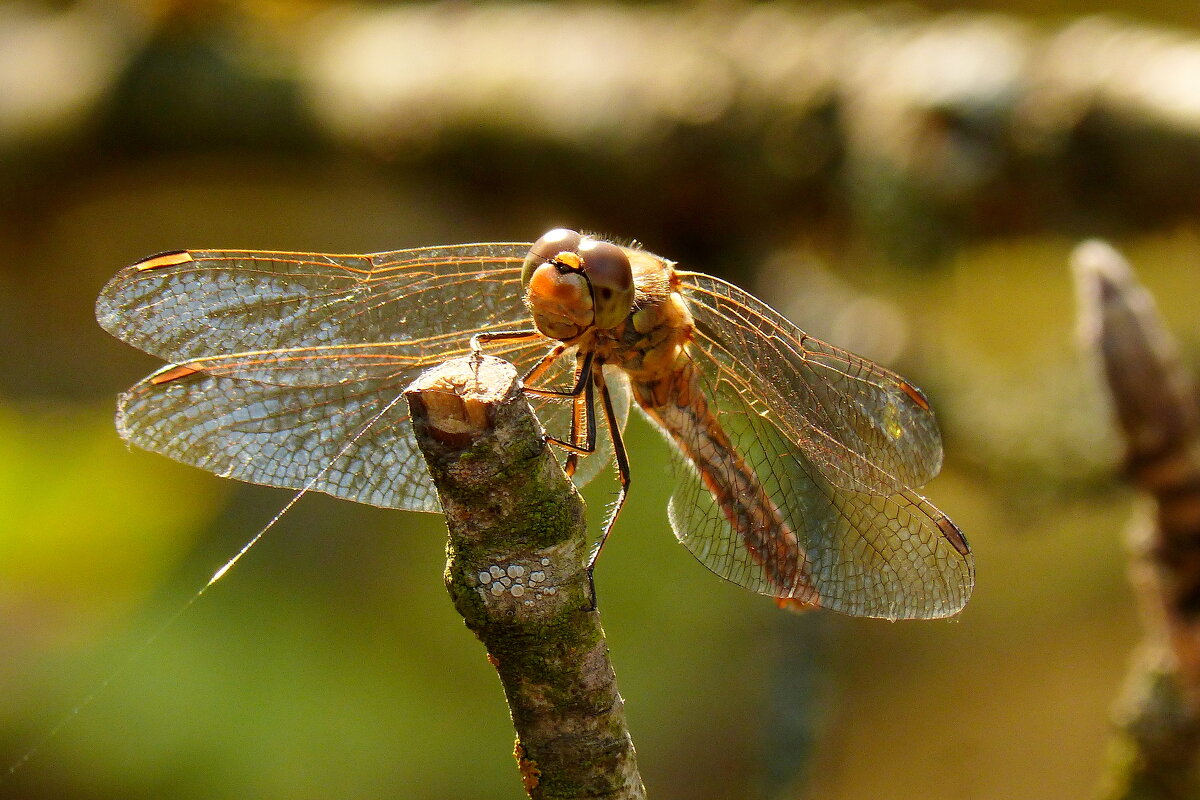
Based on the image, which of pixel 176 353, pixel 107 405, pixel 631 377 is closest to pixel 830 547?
pixel 631 377

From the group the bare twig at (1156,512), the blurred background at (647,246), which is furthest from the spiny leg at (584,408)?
the blurred background at (647,246)

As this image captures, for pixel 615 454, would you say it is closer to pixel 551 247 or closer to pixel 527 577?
pixel 551 247

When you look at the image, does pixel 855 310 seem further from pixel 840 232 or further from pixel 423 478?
pixel 423 478

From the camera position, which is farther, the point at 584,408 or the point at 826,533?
the point at 584,408

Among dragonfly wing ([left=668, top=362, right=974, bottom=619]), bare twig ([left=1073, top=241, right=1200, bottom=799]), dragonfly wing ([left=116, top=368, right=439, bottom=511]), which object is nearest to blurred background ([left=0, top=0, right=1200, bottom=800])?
bare twig ([left=1073, top=241, right=1200, bottom=799])

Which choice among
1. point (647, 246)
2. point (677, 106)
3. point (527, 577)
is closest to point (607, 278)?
point (527, 577)
